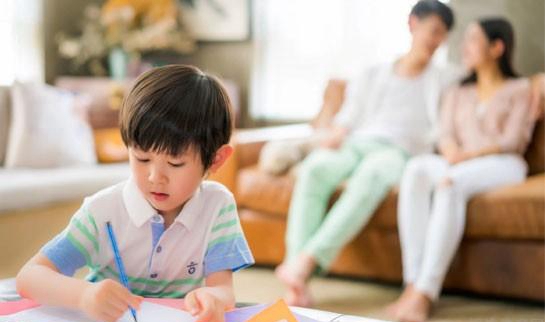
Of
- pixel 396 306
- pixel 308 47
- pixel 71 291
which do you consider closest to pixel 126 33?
pixel 308 47

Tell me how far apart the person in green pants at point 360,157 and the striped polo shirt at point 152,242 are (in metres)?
1.24

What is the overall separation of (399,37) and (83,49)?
1.58 meters

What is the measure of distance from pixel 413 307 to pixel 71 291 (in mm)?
1388

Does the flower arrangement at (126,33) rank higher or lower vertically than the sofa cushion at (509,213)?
higher

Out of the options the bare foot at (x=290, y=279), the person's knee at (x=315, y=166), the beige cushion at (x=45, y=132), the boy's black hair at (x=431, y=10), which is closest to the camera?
the boy's black hair at (x=431, y=10)

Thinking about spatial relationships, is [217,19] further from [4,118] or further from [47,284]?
[47,284]

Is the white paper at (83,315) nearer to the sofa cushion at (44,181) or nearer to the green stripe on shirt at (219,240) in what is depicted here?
the green stripe on shirt at (219,240)

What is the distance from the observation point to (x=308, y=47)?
3562 mm

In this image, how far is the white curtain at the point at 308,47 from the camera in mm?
3340

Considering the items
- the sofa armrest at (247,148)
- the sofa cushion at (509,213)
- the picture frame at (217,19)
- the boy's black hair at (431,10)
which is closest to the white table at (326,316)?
the boy's black hair at (431,10)

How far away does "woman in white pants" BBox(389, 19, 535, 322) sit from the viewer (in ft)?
6.36

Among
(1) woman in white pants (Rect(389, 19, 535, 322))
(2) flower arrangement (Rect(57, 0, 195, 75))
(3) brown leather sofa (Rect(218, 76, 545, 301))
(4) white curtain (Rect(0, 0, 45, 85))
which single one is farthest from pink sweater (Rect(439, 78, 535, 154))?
(4) white curtain (Rect(0, 0, 45, 85))

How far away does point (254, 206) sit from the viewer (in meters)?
2.36

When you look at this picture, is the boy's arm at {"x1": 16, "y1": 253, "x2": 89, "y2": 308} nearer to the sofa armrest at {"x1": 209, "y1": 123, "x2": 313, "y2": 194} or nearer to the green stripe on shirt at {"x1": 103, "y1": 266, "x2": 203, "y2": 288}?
the green stripe on shirt at {"x1": 103, "y1": 266, "x2": 203, "y2": 288}
